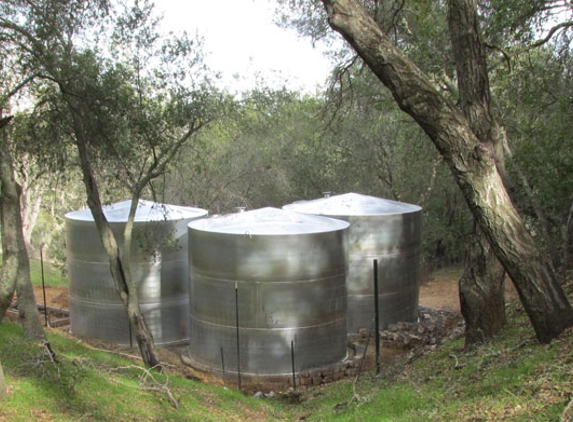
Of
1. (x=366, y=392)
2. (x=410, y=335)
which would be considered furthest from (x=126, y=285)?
(x=410, y=335)

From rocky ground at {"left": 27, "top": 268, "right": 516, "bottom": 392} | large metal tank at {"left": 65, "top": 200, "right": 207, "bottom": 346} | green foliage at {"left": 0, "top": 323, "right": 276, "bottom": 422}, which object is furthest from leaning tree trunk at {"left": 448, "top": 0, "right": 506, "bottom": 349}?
large metal tank at {"left": 65, "top": 200, "right": 207, "bottom": 346}

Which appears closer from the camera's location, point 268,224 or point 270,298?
point 270,298

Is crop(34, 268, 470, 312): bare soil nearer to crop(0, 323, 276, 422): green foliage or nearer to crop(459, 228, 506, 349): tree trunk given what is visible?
crop(459, 228, 506, 349): tree trunk

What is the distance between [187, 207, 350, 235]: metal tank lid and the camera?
12302 mm

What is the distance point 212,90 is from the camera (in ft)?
37.9

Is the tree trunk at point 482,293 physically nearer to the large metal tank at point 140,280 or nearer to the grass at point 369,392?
the grass at point 369,392

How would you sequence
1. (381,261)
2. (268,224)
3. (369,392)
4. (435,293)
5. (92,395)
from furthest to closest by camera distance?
(435,293), (381,261), (268,224), (369,392), (92,395)

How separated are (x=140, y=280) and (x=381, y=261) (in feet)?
21.6

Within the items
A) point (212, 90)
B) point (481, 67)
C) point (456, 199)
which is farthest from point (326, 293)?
point (456, 199)

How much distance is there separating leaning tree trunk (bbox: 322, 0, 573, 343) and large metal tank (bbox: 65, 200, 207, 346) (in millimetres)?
9405

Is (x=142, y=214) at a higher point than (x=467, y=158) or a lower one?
lower

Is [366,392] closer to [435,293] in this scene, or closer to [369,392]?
[369,392]

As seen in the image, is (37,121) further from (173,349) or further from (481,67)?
(481,67)

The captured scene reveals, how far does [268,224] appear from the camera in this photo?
41.2 ft
